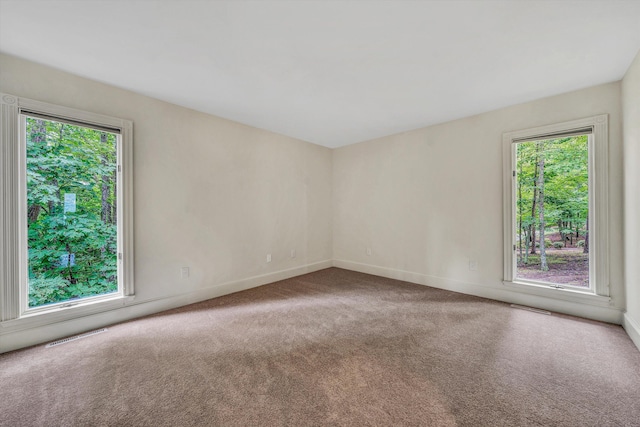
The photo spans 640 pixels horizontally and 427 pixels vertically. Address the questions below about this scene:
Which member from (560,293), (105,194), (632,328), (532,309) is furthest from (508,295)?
(105,194)

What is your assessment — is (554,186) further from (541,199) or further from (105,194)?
(105,194)

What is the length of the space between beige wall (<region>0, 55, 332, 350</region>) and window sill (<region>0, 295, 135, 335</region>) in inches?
2.8

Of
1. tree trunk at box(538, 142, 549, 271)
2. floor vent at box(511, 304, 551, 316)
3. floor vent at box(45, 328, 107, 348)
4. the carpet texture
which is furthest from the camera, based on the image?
tree trunk at box(538, 142, 549, 271)

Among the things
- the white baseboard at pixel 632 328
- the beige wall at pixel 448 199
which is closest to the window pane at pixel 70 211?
the beige wall at pixel 448 199

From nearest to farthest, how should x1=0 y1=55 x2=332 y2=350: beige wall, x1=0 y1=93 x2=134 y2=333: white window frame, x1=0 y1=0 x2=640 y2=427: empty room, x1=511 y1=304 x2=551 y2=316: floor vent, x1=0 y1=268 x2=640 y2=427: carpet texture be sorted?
1. x1=0 y1=268 x2=640 y2=427: carpet texture
2. x1=0 y1=0 x2=640 y2=427: empty room
3. x1=0 y1=93 x2=134 y2=333: white window frame
4. x1=0 y1=55 x2=332 y2=350: beige wall
5. x1=511 y1=304 x2=551 y2=316: floor vent

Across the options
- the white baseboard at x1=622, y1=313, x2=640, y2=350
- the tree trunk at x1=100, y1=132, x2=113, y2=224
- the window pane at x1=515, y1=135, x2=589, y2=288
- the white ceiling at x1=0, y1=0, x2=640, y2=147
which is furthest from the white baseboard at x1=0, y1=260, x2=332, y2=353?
the white baseboard at x1=622, y1=313, x2=640, y2=350

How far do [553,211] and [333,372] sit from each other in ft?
10.5

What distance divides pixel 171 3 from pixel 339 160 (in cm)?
381

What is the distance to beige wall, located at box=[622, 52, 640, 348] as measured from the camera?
7.21ft

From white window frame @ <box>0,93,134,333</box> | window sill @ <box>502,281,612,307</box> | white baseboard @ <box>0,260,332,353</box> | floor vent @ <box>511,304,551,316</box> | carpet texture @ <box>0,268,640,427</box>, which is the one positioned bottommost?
carpet texture @ <box>0,268,640,427</box>

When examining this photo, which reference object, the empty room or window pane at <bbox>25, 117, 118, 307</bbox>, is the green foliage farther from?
window pane at <bbox>25, 117, 118, 307</bbox>

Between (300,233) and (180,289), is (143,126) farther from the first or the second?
(300,233)

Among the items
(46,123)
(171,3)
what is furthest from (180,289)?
(171,3)

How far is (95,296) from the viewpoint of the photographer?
262 cm
